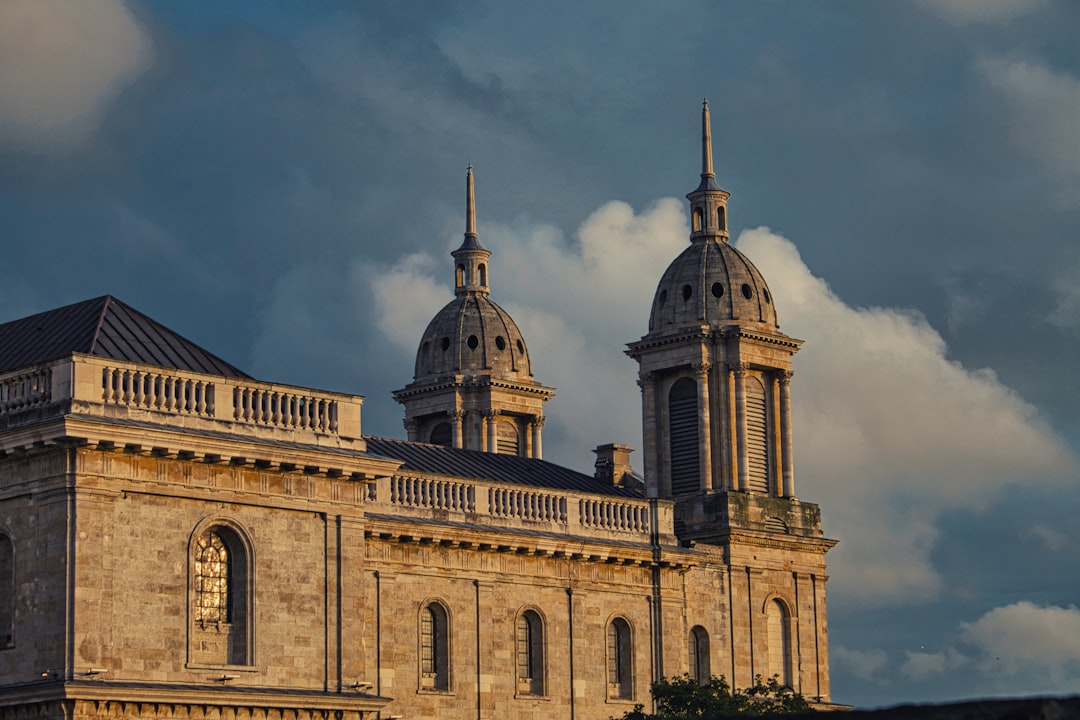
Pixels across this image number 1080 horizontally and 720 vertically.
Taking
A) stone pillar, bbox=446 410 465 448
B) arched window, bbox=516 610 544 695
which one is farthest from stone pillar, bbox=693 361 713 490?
stone pillar, bbox=446 410 465 448

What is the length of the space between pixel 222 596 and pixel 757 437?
85.6 feet

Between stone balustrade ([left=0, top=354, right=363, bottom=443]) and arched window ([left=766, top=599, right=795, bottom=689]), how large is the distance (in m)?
21.0

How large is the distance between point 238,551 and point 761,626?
74.5 feet

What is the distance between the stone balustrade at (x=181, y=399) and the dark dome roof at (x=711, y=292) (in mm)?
22379

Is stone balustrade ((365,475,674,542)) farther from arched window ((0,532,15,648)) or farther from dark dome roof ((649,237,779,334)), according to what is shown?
arched window ((0,532,15,648))

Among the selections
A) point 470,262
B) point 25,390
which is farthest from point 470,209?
point 25,390

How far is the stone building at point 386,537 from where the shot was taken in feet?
117

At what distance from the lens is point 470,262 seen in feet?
244

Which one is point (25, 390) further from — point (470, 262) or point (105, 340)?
point (470, 262)

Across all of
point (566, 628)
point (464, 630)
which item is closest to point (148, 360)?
point (464, 630)

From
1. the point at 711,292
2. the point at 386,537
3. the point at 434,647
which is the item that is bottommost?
the point at 434,647

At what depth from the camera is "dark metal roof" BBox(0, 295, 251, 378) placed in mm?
39375

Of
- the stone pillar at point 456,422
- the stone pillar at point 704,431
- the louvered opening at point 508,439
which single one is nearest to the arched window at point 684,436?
the stone pillar at point 704,431

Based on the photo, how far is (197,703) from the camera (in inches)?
1426
